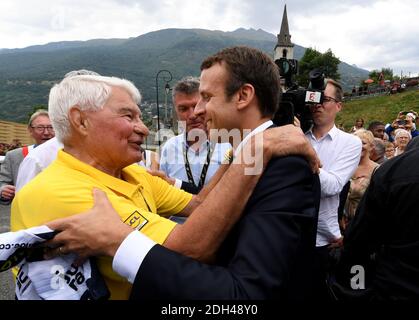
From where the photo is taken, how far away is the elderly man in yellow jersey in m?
1.43

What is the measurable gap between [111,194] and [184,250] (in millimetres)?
455

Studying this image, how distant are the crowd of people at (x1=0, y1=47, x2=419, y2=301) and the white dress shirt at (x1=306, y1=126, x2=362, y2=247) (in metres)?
0.91

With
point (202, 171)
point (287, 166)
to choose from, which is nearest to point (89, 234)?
point (287, 166)

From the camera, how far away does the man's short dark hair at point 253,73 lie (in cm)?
173

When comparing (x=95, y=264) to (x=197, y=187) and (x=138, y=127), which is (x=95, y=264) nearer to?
(x=138, y=127)

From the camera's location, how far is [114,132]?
1.79 metres

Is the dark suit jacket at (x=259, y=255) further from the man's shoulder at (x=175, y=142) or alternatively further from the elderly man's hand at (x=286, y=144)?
the man's shoulder at (x=175, y=142)

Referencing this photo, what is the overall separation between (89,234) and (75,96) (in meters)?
0.74

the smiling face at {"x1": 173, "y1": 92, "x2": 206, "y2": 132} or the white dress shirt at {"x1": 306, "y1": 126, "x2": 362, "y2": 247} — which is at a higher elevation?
the smiling face at {"x1": 173, "y1": 92, "x2": 206, "y2": 132}

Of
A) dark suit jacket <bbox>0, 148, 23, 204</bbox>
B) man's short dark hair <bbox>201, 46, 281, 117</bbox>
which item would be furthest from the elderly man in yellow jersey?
dark suit jacket <bbox>0, 148, 23, 204</bbox>

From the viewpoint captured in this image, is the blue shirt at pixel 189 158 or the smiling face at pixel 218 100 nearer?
the smiling face at pixel 218 100

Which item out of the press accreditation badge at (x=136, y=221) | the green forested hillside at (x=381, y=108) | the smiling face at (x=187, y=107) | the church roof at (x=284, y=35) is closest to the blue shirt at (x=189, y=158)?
A: the smiling face at (x=187, y=107)

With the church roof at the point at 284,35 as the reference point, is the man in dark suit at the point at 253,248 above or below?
below

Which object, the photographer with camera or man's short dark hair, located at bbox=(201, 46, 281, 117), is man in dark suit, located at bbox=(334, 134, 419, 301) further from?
the photographer with camera
